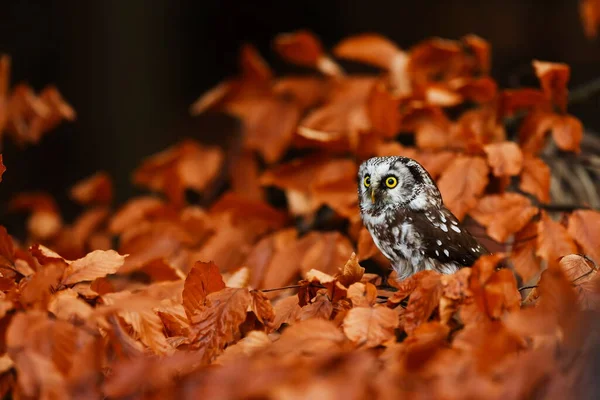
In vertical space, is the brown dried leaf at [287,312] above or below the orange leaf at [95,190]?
above

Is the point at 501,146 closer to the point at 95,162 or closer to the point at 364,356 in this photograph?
the point at 364,356

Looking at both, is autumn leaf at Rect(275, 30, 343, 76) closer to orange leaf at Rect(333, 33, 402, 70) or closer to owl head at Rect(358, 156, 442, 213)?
orange leaf at Rect(333, 33, 402, 70)

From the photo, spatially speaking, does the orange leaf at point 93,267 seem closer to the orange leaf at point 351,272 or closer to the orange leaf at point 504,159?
the orange leaf at point 351,272

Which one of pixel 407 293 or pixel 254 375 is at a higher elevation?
pixel 254 375

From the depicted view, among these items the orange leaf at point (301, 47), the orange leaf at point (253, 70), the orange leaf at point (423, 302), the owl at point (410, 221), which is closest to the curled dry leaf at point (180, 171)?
the orange leaf at point (253, 70)

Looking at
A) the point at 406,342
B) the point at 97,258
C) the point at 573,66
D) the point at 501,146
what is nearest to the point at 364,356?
the point at 406,342

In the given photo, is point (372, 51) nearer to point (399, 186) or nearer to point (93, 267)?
point (399, 186)
